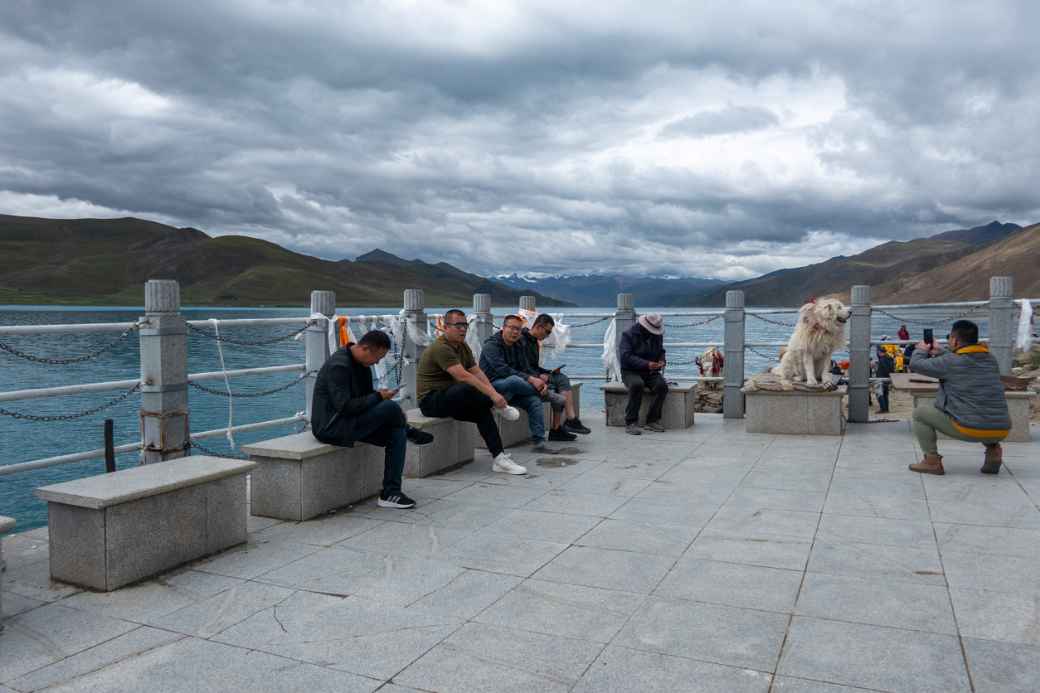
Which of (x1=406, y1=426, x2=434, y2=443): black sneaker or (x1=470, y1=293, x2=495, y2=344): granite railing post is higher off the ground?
(x1=470, y1=293, x2=495, y2=344): granite railing post

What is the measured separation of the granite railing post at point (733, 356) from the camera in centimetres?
1062

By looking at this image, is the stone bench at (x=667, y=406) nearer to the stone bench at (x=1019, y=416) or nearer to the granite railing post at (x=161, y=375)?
the stone bench at (x=1019, y=416)

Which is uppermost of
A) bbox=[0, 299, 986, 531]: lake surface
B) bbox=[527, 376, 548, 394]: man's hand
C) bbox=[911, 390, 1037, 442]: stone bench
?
bbox=[527, 376, 548, 394]: man's hand

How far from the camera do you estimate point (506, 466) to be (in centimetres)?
720

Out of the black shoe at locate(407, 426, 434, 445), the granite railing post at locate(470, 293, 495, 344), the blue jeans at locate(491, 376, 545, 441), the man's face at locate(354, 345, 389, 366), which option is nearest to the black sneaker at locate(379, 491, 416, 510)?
the black shoe at locate(407, 426, 434, 445)

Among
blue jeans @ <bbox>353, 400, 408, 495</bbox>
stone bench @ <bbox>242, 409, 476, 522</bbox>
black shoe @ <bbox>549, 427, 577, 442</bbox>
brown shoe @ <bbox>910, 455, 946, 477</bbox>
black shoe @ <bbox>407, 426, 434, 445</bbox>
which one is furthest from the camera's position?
black shoe @ <bbox>549, 427, 577, 442</bbox>

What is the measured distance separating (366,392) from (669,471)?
299 centimetres

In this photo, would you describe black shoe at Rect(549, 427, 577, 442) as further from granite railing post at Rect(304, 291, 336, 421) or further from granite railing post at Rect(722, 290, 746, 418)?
granite railing post at Rect(722, 290, 746, 418)

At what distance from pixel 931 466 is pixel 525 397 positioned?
12.7 feet

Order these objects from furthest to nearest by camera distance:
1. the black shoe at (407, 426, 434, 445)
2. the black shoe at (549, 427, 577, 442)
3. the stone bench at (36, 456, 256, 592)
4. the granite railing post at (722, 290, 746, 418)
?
the granite railing post at (722, 290, 746, 418), the black shoe at (549, 427, 577, 442), the black shoe at (407, 426, 434, 445), the stone bench at (36, 456, 256, 592)

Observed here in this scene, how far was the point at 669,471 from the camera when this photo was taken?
24.1 feet

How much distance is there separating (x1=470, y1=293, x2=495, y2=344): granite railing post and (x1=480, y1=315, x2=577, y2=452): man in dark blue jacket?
2.49m

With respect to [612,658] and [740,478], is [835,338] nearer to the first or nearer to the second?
[740,478]

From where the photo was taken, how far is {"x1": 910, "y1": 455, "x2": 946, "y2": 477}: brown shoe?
6965 mm
